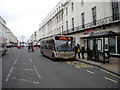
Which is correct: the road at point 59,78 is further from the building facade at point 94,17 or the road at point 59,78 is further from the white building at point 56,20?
the white building at point 56,20

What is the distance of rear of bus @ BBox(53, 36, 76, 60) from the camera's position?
15755mm

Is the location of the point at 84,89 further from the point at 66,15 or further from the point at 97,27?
the point at 66,15

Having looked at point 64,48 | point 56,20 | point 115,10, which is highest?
point 56,20

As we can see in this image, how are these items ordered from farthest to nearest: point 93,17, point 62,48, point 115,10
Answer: point 93,17, point 115,10, point 62,48

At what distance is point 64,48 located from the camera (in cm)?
1616

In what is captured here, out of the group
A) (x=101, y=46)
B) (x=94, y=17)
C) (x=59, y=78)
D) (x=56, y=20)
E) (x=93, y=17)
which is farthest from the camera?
(x=56, y=20)

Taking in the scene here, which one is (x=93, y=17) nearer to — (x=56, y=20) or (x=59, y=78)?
(x=59, y=78)

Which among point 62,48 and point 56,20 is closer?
point 62,48

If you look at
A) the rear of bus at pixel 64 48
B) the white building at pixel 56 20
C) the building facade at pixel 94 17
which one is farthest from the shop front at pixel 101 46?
the white building at pixel 56 20

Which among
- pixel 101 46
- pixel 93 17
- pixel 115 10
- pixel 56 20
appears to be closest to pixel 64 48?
pixel 101 46

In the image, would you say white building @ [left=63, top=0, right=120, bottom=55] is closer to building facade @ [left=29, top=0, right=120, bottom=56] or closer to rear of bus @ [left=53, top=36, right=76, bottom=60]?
building facade @ [left=29, top=0, right=120, bottom=56]

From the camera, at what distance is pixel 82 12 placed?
28.3 meters

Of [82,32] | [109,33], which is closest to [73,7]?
[82,32]

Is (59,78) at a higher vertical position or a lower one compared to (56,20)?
lower
